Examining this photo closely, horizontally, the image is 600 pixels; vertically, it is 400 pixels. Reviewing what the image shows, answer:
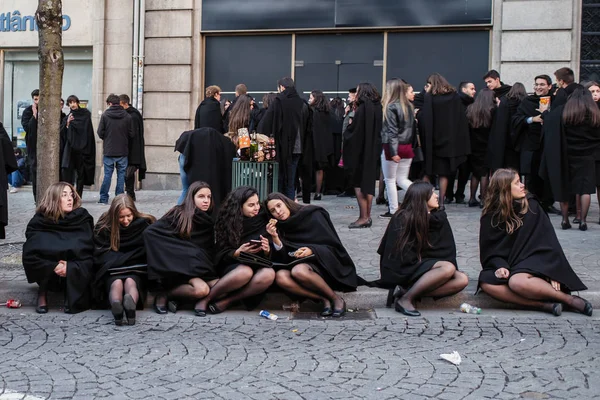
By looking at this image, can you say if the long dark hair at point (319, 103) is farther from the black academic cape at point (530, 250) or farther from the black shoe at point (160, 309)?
the black shoe at point (160, 309)

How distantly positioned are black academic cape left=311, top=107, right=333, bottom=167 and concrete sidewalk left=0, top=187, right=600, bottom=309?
793mm

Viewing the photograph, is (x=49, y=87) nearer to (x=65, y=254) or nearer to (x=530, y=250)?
(x=65, y=254)

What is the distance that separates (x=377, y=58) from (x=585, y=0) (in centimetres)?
367

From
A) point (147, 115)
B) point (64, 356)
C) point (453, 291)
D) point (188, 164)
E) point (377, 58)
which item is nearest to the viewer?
point (64, 356)

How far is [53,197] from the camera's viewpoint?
775cm

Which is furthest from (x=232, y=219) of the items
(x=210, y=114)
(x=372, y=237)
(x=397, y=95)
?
Answer: (x=210, y=114)

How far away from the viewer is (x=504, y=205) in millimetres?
7574

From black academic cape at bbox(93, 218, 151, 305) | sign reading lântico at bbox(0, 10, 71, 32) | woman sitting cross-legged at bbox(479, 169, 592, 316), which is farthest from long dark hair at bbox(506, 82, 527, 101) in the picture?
sign reading lântico at bbox(0, 10, 71, 32)

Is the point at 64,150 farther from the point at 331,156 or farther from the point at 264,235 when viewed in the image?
the point at 264,235

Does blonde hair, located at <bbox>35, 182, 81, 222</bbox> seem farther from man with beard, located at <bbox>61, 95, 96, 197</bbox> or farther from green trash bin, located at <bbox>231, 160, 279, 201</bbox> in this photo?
man with beard, located at <bbox>61, 95, 96, 197</bbox>

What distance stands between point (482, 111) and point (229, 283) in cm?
652

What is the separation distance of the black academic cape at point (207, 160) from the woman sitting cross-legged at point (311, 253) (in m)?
2.57

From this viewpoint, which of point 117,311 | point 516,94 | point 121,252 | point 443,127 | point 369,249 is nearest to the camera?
point 117,311

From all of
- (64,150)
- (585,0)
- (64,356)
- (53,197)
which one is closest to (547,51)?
(585,0)
